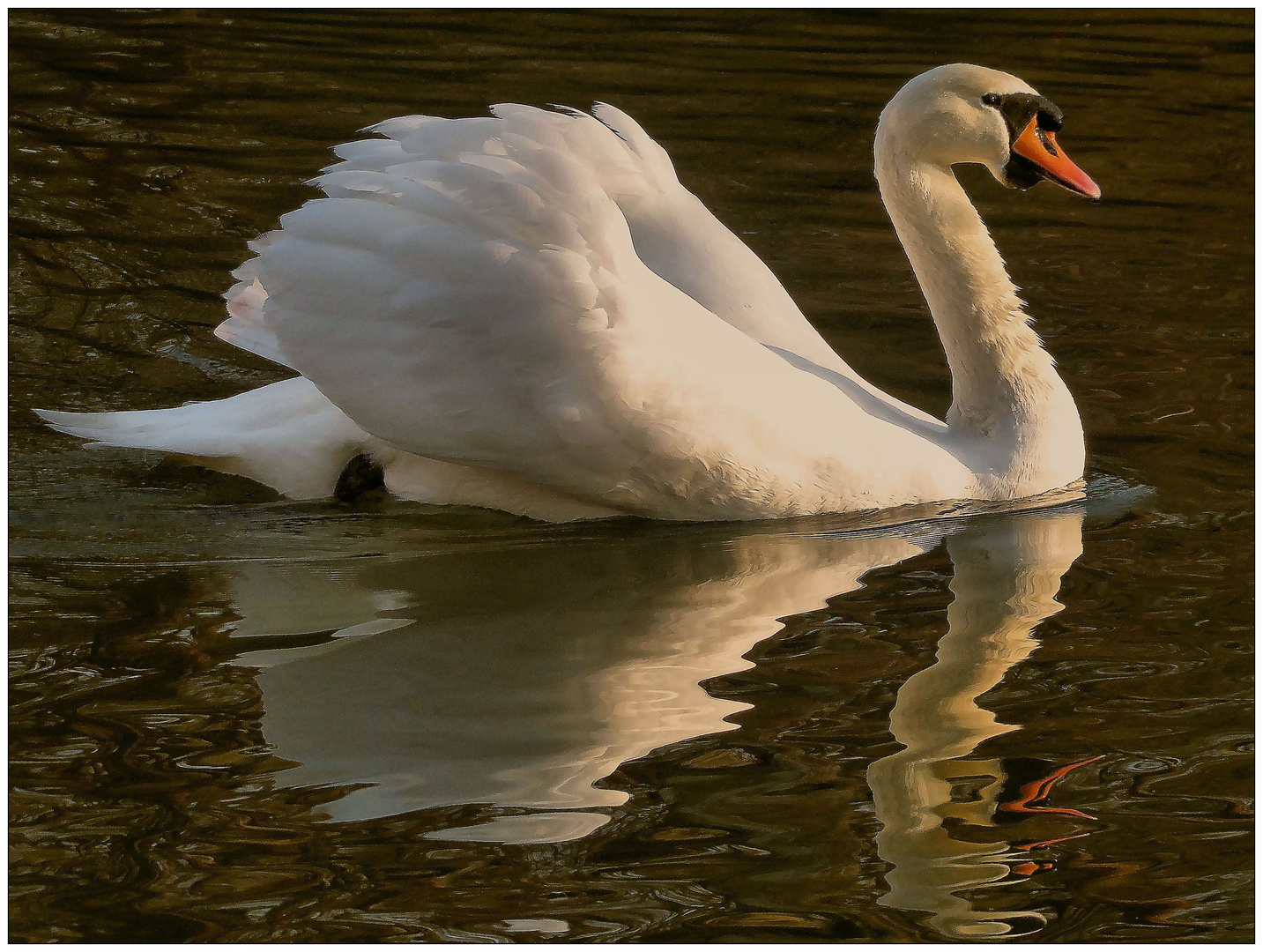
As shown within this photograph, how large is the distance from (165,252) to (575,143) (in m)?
3.18

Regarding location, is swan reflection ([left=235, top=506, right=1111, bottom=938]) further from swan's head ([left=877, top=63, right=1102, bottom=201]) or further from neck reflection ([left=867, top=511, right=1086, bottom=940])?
swan's head ([left=877, top=63, right=1102, bottom=201])

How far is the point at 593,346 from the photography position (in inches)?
201

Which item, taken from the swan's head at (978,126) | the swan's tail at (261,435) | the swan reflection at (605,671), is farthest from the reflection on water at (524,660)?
the swan's head at (978,126)

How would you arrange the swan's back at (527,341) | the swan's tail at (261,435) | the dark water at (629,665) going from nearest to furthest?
the dark water at (629,665) < the swan's back at (527,341) < the swan's tail at (261,435)

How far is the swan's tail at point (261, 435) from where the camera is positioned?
5.74 m

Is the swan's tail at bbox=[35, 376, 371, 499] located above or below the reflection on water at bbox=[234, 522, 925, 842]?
above

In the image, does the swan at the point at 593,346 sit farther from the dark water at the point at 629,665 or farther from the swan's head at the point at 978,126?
the dark water at the point at 629,665

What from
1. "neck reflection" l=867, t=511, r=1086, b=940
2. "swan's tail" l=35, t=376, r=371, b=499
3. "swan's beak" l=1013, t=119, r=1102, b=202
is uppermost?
"swan's beak" l=1013, t=119, r=1102, b=202

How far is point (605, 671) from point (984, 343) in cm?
217

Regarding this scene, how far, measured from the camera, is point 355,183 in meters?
5.35

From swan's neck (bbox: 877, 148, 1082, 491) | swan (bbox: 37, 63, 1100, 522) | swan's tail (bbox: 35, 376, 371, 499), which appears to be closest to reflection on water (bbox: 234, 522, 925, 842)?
swan (bbox: 37, 63, 1100, 522)

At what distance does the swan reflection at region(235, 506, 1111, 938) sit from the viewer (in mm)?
3939

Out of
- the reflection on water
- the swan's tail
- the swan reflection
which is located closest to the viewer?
the swan reflection

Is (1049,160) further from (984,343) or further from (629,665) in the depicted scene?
(629,665)
